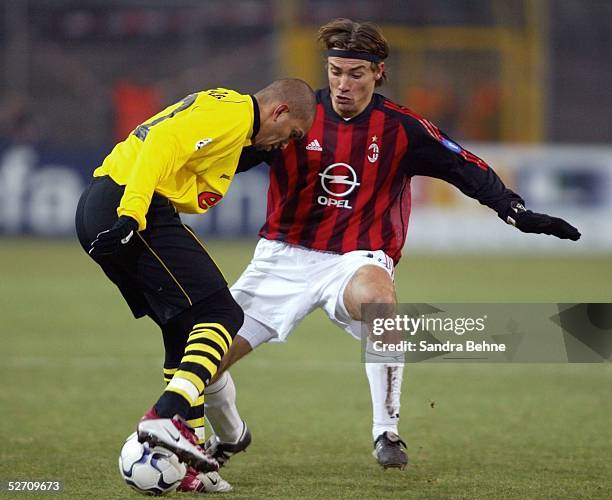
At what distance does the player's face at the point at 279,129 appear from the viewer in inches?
200

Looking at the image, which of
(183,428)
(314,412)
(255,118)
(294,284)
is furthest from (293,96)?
(314,412)

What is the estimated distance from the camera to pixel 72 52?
19.7 meters

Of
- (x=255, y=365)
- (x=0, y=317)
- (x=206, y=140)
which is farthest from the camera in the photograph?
(x=0, y=317)

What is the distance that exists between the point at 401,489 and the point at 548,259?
12685 mm

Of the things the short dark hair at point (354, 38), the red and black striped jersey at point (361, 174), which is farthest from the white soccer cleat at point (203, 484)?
the short dark hair at point (354, 38)

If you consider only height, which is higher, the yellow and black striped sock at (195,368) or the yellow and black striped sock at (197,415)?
the yellow and black striped sock at (195,368)

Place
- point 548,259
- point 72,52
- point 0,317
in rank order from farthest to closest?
point 72,52
point 548,259
point 0,317

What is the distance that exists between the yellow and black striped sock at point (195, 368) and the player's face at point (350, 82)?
1.51 metres

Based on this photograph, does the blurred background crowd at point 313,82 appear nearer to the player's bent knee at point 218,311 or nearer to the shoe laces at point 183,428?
the player's bent knee at point 218,311

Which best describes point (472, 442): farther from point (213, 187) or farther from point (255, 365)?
point (255, 365)

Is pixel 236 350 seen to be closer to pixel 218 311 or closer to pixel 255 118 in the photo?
pixel 218 311

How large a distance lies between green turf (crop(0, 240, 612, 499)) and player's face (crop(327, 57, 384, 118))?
1508 mm

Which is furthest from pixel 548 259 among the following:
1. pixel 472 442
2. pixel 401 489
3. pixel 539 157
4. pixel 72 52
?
pixel 401 489

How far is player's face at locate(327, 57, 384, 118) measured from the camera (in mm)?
5832
